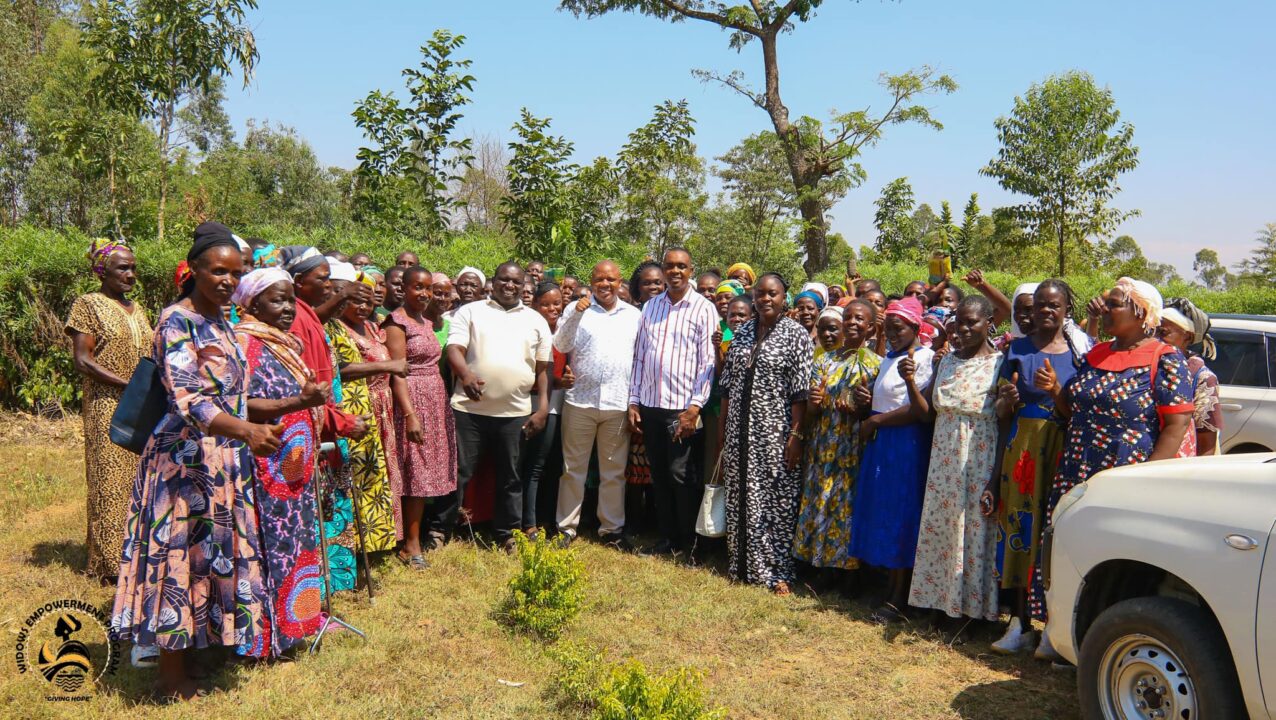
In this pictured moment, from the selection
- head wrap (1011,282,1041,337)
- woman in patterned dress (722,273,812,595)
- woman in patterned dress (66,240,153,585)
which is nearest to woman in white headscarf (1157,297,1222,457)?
head wrap (1011,282,1041,337)

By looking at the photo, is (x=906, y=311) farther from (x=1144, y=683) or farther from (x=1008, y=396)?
(x=1144, y=683)

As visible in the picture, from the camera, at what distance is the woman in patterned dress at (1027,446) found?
15.0 feet

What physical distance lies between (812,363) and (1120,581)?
8.28 feet

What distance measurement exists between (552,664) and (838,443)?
7.55ft

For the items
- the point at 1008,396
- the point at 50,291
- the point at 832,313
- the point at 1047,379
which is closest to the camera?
the point at 1047,379

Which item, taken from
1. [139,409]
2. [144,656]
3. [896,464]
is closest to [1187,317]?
[896,464]

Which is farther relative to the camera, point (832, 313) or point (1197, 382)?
point (832, 313)

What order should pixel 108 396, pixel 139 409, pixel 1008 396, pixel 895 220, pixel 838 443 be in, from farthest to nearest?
pixel 895 220 → pixel 838 443 → pixel 108 396 → pixel 1008 396 → pixel 139 409

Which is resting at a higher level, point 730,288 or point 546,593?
point 730,288

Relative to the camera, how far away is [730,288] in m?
7.51

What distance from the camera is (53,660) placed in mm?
4180

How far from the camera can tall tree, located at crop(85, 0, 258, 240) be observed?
10.8 meters

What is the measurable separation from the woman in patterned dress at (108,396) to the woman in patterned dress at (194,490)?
1.95m

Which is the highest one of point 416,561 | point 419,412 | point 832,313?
point 832,313
